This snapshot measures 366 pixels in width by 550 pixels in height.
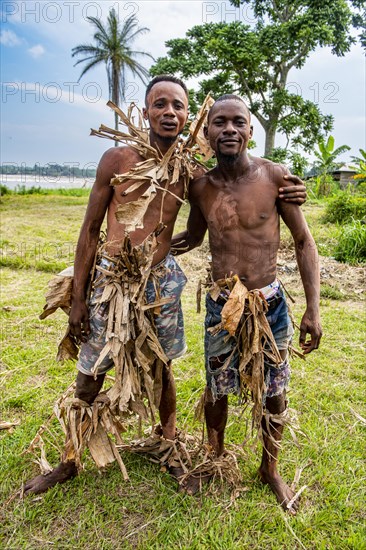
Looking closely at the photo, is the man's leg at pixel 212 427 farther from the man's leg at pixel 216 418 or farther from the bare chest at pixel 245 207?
the bare chest at pixel 245 207

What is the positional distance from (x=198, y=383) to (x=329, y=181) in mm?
11834

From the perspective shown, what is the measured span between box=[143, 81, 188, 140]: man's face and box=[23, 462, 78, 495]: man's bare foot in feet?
5.20

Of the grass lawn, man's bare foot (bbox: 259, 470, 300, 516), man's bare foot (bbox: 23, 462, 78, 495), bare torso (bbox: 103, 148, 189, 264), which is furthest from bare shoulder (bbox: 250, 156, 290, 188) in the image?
man's bare foot (bbox: 23, 462, 78, 495)

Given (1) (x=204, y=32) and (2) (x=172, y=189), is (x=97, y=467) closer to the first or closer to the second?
(2) (x=172, y=189)

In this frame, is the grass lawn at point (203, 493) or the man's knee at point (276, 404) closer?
the grass lawn at point (203, 493)

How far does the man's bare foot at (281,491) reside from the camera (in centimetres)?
184

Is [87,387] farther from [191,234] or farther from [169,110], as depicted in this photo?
[169,110]

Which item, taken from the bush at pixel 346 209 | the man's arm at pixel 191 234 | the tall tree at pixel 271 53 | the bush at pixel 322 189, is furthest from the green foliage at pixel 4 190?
the man's arm at pixel 191 234

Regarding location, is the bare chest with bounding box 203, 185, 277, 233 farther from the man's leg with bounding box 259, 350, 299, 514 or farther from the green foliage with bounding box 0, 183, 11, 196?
the green foliage with bounding box 0, 183, 11, 196

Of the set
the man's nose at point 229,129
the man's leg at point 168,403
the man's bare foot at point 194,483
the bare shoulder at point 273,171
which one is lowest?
the man's bare foot at point 194,483

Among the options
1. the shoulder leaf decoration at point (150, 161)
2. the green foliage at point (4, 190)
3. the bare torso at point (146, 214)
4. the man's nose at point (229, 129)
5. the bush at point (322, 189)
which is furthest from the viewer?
the green foliage at point (4, 190)

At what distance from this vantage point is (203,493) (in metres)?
1.92

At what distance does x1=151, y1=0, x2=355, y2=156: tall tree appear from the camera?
10.3m

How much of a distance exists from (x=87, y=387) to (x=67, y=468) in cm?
40
